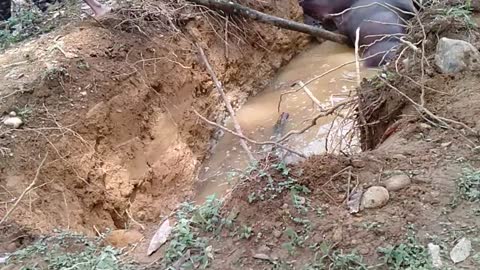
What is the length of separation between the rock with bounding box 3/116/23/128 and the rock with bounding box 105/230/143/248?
1.16 metres

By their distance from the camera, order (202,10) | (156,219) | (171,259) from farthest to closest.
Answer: (202,10) < (156,219) < (171,259)

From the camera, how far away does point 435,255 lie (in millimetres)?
2453

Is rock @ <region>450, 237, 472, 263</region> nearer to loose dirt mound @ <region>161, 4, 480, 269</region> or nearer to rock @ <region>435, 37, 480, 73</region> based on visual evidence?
loose dirt mound @ <region>161, 4, 480, 269</region>

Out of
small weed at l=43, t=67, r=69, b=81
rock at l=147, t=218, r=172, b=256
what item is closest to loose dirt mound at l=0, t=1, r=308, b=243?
small weed at l=43, t=67, r=69, b=81

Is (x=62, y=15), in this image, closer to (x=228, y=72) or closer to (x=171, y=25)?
(x=171, y=25)

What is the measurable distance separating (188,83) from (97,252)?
9.12 feet

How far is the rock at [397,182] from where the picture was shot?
2.81 metres

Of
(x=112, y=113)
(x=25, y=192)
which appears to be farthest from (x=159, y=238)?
(x=112, y=113)

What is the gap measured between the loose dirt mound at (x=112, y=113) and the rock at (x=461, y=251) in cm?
215

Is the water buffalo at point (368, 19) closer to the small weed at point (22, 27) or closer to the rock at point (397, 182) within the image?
the small weed at point (22, 27)

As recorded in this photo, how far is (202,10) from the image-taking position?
607cm

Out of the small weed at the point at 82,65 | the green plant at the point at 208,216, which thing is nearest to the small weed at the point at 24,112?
the small weed at the point at 82,65

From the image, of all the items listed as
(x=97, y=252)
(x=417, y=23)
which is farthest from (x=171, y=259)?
(x=417, y=23)

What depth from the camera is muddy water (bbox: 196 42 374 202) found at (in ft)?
17.1
